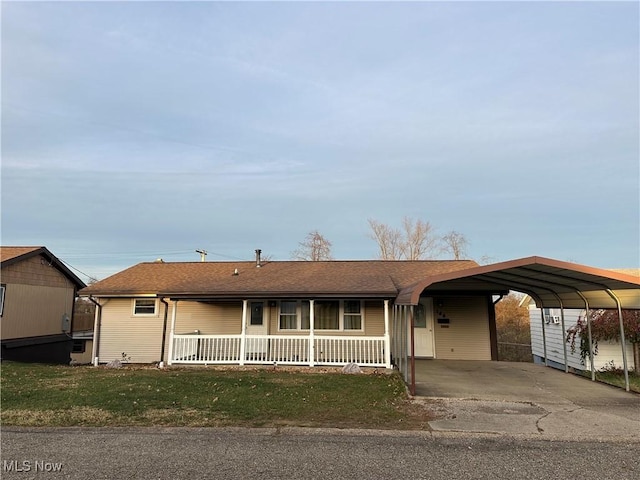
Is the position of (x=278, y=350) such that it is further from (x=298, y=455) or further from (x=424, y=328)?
(x=298, y=455)

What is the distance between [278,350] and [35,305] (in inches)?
458

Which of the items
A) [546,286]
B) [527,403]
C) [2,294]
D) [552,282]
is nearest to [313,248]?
[2,294]

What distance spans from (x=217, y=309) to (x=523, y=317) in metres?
21.9

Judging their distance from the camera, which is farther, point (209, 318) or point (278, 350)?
point (209, 318)

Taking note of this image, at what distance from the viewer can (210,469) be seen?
431cm

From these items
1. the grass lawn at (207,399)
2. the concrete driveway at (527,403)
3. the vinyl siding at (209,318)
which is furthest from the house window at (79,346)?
the concrete driveway at (527,403)

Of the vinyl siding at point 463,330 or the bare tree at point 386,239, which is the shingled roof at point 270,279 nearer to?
the vinyl siding at point 463,330

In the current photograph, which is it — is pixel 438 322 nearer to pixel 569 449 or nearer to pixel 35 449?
pixel 569 449

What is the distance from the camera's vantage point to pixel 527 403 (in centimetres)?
748

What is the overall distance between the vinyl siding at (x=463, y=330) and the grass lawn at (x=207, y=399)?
156 inches

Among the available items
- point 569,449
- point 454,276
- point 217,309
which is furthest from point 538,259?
point 217,309

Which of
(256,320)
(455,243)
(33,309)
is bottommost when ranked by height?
(256,320)
